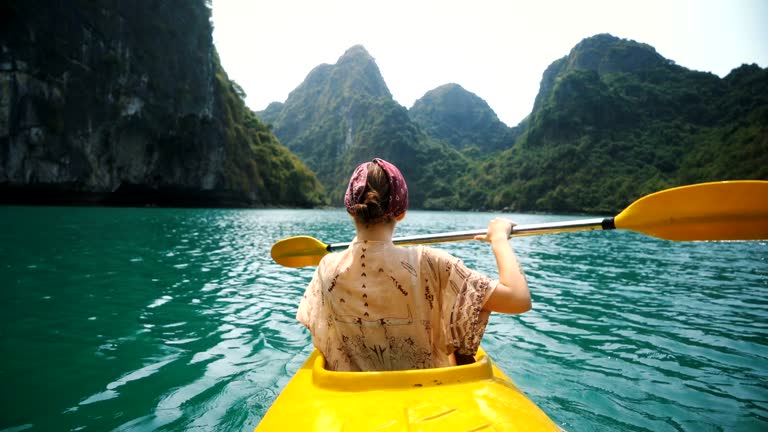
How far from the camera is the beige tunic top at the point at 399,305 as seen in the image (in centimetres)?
154

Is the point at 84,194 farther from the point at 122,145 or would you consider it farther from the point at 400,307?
the point at 400,307

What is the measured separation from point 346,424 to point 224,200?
5759cm

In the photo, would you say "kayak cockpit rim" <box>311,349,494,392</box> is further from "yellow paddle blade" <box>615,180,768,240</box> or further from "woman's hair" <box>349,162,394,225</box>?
"yellow paddle blade" <box>615,180,768,240</box>

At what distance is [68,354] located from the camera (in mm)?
3547

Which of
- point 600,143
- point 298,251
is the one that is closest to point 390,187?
point 298,251

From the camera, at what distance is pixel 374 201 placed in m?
1.52

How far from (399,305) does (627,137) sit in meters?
113

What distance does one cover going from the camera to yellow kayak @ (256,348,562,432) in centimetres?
127

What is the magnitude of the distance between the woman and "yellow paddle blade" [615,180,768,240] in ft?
5.32

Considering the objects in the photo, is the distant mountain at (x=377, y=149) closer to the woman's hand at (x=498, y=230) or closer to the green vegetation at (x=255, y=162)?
the green vegetation at (x=255, y=162)

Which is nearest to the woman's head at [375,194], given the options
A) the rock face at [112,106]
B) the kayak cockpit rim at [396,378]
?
the kayak cockpit rim at [396,378]

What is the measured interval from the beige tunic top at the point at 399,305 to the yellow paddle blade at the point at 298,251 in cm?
220

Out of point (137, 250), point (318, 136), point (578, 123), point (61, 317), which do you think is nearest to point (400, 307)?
point (61, 317)

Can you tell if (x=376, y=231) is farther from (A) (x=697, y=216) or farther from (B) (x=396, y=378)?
(A) (x=697, y=216)
